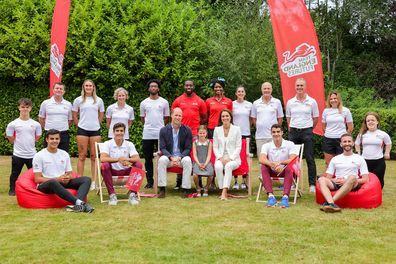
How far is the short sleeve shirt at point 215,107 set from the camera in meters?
8.28

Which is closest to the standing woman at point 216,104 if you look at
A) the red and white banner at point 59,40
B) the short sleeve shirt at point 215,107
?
the short sleeve shirt at point 215,107

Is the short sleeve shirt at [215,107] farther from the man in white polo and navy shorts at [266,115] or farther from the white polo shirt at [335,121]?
the white polo shirt at [335,121]

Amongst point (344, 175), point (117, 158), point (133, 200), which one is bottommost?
point (133, 200)

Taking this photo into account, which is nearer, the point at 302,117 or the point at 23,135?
the point at 23,135

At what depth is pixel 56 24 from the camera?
30.9ft

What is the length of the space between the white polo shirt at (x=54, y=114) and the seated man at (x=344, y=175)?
12.4 ft

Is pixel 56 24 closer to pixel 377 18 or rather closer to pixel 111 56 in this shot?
pixel 111 56

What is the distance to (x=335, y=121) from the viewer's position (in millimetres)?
7703

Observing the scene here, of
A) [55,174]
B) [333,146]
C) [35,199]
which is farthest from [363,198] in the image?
[35,199]

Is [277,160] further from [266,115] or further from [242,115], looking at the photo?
[242,115]

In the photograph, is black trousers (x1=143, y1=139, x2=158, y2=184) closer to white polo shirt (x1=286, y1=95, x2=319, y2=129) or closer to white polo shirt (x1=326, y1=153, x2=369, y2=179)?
white polo shirt (x1=286, y1=95, x2=319, y2=129)

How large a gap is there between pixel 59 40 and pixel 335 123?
492 centimetres

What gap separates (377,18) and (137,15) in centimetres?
1067

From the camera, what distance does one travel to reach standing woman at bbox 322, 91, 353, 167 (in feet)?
25.3
